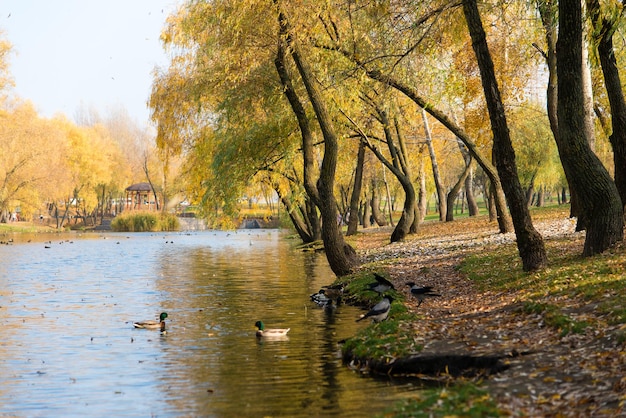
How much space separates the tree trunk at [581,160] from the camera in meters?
16.5

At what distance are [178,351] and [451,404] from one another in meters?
7.16

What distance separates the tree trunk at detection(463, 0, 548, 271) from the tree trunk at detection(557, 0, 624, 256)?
1096 mm

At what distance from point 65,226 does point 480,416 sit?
95.4 metres

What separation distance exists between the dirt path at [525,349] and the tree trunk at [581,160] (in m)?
2.71

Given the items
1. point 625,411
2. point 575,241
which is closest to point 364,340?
point 625,411

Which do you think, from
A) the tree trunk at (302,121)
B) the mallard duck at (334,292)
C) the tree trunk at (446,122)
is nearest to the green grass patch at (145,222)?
the tree trunk at (446,122)

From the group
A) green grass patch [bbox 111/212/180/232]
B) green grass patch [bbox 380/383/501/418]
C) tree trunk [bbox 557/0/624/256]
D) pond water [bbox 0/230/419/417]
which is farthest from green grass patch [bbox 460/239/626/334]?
green grass patch [bbox 111/212/180/232]

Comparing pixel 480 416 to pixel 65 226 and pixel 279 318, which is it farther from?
pixel 65 226

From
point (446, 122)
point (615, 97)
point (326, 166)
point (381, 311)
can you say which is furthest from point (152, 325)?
point (446, 122)

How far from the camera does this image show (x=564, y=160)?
1756cm

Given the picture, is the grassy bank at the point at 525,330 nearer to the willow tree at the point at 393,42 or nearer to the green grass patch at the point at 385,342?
the green grass patch at the point at 385,342

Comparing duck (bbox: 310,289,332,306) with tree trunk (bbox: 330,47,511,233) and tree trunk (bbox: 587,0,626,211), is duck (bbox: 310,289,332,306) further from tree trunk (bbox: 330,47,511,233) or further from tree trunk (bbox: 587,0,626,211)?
tree trunk (bbox: 587,0,626,211)

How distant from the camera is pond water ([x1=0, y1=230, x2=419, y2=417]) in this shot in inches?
432

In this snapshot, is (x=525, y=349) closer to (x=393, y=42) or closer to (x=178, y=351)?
(x=178, y=351)
